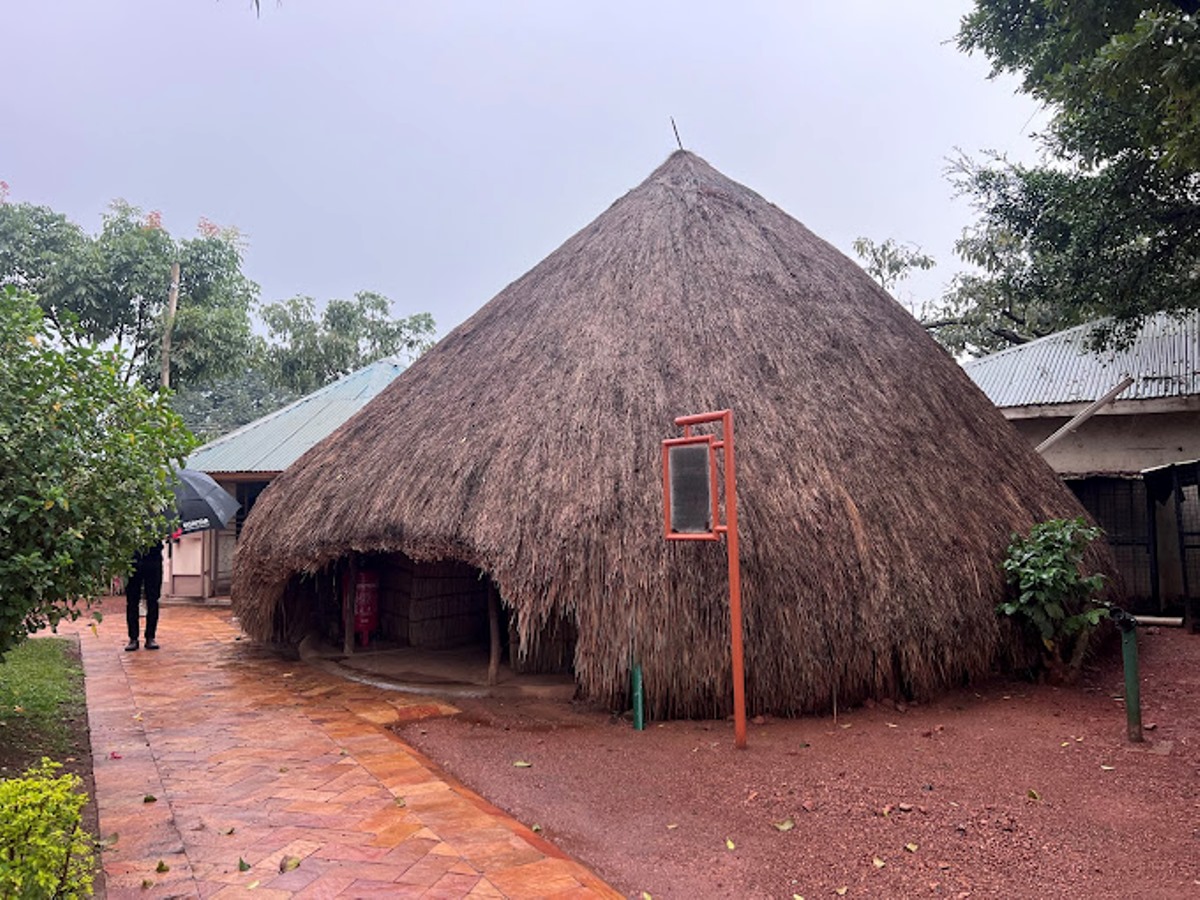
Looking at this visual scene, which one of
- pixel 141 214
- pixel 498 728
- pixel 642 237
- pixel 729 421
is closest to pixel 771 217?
pixel 642 237

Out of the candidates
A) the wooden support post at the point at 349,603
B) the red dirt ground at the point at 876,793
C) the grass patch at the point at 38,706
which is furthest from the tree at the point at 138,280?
the red dirt ground at the point at 876,793

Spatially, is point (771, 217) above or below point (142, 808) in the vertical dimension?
above

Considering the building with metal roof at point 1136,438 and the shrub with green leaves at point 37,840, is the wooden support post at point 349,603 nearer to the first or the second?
the shrub with green leaves at point 37,840

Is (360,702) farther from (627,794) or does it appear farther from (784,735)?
(784,735)

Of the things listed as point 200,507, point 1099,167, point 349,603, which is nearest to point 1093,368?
point 1099,167

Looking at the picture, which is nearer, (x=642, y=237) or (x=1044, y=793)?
(x=1044, y=793)

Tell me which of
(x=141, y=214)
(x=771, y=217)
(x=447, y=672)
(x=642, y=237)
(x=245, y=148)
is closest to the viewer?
(x=447, y=672)

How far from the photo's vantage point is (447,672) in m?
7.03

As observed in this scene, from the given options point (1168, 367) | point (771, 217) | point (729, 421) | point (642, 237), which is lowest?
point (729, 421)

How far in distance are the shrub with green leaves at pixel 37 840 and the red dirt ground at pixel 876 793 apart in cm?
197

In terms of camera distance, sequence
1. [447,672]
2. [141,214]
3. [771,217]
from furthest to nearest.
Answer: [141,214], [771,217], [447,672]

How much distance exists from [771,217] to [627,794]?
7.22 m

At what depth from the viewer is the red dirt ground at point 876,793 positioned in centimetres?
309

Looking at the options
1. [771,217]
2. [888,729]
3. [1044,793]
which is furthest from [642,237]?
[1044,793]
